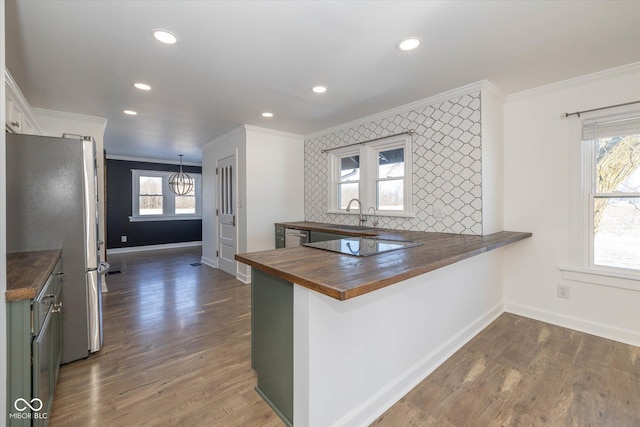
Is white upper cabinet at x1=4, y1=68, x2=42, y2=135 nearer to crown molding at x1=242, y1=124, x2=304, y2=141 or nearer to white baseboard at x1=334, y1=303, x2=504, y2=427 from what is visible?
crown molding at x1=242, y1=124, x2=304, y2=141

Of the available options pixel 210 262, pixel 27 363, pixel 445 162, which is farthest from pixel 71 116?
pixel 445 162

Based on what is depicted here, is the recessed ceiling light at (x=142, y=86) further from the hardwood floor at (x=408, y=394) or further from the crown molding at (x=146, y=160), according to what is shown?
the crown molding at (x=146, y=160)

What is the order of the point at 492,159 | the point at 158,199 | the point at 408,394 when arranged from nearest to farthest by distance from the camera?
1. the point at 408,394
2. the point at 492,159
3. the point at 158,199

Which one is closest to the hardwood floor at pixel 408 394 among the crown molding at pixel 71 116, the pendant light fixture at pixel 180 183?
the crown molding at pixel 71 116

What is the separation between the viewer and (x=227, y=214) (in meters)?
4.82

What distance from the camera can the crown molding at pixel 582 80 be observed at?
7.75ft

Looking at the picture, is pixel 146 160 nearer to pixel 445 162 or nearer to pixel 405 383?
pixel 445 162

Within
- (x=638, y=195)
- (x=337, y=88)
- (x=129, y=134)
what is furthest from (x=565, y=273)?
(x=129, y=134)

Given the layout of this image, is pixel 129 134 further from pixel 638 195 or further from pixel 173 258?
pixel 638 195

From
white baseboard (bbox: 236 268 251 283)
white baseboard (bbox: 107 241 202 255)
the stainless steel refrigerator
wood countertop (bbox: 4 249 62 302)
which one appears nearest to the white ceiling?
the stainless steel refrigerator

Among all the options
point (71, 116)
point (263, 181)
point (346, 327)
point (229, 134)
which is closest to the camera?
point (346, 327)

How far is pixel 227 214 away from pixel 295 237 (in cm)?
149

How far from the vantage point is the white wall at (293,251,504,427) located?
138 centimetres

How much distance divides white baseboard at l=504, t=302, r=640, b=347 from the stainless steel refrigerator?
3887 mm
